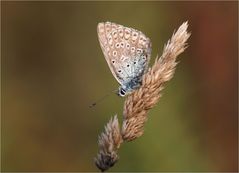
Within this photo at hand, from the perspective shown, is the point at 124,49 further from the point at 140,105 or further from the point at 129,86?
the point at 140,105

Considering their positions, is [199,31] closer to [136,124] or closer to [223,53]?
[223,53]

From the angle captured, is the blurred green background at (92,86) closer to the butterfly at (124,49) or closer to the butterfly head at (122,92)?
the butterfly at (124,49)

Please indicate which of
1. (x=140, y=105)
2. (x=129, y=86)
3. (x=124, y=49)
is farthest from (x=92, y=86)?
(x=140, y=105)

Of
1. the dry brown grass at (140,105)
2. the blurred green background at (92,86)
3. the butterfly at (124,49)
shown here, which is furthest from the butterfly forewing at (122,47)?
the blurred green background at (92,86)

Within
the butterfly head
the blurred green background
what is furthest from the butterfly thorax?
the blurred green background

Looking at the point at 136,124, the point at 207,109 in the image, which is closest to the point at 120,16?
the point at 207,109

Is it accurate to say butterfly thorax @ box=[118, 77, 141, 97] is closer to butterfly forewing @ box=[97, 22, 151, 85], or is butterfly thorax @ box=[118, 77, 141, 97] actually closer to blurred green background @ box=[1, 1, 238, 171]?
butterfly forewing @ box=[97, 22, 151, 85]

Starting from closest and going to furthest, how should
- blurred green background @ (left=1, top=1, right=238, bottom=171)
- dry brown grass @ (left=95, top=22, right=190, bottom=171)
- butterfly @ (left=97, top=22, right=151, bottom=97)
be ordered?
dry brown grass @ (left=95, top=22, right=190, bottom=171), butterfly @ (left=97, top=22, right=151, bottom=97), blurred green background @ (left=1, top=1, right=238, bottom=171)
